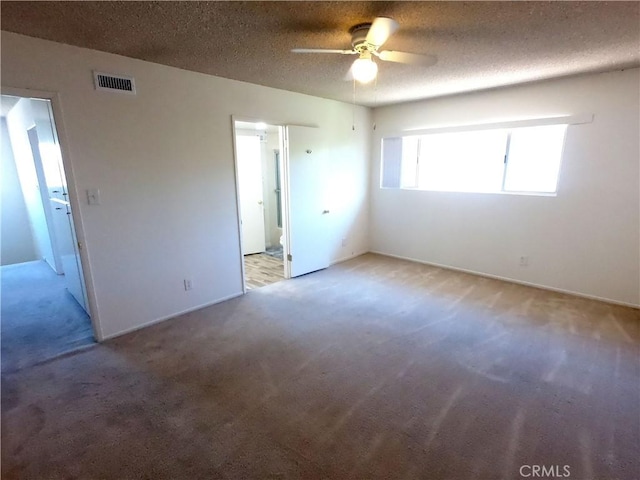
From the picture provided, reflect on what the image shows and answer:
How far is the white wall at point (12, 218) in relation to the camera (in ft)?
16.5

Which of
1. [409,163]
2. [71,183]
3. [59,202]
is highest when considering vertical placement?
[409,163]

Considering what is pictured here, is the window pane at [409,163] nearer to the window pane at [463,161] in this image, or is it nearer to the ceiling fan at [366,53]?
the window pane at [463,161]

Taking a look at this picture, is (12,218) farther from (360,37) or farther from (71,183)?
(360,37)

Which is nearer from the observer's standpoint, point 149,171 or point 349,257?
point 149,171

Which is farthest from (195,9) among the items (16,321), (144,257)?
(16,321)

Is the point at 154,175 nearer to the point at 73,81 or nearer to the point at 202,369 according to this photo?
the point at 73,81

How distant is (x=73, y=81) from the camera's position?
93.0 inches

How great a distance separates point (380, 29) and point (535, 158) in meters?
3.04

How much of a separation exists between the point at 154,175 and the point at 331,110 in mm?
2619

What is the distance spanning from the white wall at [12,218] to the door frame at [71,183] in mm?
3941

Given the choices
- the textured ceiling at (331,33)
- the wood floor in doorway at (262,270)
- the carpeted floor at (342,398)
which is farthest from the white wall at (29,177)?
the carpeted floor at (342,398)

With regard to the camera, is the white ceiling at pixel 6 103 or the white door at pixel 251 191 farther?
the white door at pixel 251 191

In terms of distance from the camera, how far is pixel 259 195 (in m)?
5.43

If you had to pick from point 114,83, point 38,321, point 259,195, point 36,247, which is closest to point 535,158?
point 259,195
